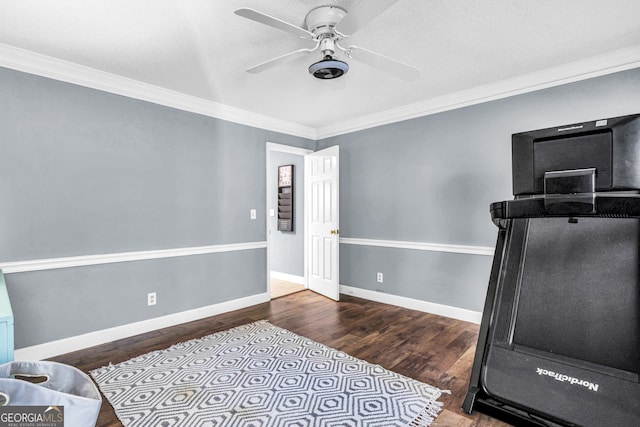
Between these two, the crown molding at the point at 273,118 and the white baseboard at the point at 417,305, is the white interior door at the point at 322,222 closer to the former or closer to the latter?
the white baseboard at the point at 417,305

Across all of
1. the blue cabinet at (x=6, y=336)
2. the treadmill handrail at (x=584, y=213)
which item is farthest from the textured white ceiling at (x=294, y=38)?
the blue cabinet at (x=6, y=336)

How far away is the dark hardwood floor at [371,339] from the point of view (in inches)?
88.4

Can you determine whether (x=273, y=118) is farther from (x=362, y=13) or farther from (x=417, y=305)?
(x=417, y=305)

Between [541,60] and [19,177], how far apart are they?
4.30 meters

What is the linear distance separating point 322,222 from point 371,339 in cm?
188

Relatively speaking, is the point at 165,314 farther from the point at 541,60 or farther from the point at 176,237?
the point at 541,60

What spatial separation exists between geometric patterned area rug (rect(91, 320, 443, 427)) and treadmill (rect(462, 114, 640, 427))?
489 millimetres

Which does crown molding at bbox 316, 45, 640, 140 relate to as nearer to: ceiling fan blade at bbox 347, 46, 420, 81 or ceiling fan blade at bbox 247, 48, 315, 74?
ceiling fan blade at bbox 347, 46, 420, 81

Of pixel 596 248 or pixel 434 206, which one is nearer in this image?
pixel 596 248

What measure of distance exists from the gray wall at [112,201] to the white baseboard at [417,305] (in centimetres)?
138

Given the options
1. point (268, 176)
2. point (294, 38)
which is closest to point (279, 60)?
point (294, 38)

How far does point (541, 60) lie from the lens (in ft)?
8.84

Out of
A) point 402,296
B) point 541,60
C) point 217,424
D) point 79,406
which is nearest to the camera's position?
point 79,406

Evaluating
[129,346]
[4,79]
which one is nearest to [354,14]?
[4,79]
